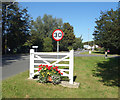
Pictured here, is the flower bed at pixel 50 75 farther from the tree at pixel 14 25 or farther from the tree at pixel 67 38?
the tree at pixel 67 38

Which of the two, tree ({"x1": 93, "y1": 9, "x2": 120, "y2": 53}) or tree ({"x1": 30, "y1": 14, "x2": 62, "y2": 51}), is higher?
tree ({"x1": 30, "y1": 14, "x2": 62, "y2": 51})

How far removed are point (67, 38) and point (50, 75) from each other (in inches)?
2299

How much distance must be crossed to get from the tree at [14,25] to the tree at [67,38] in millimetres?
26713

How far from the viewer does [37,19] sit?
2286 inches

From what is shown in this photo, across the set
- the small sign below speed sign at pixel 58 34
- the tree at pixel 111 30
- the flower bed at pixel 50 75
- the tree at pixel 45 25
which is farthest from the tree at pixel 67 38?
the flower bed at pixel 50 75

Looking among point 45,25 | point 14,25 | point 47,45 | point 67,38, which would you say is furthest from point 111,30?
point 67,38

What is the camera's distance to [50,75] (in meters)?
5.34

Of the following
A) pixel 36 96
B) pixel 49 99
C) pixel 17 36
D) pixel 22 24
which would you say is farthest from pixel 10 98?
pixel 22 24

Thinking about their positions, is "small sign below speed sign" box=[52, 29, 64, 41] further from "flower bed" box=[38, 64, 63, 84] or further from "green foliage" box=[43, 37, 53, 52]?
"green foliage" box=[43, 37, 53, 52]

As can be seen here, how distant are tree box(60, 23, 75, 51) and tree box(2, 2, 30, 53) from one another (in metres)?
26.7

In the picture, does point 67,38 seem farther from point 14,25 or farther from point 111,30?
point 111,30

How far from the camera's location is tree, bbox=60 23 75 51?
6079 cm

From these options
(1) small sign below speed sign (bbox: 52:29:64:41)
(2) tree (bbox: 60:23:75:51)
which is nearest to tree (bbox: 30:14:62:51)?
(2) tree (bbox: 60:23:75:51)

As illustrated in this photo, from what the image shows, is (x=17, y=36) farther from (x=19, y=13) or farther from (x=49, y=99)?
(x=49, y=99)
